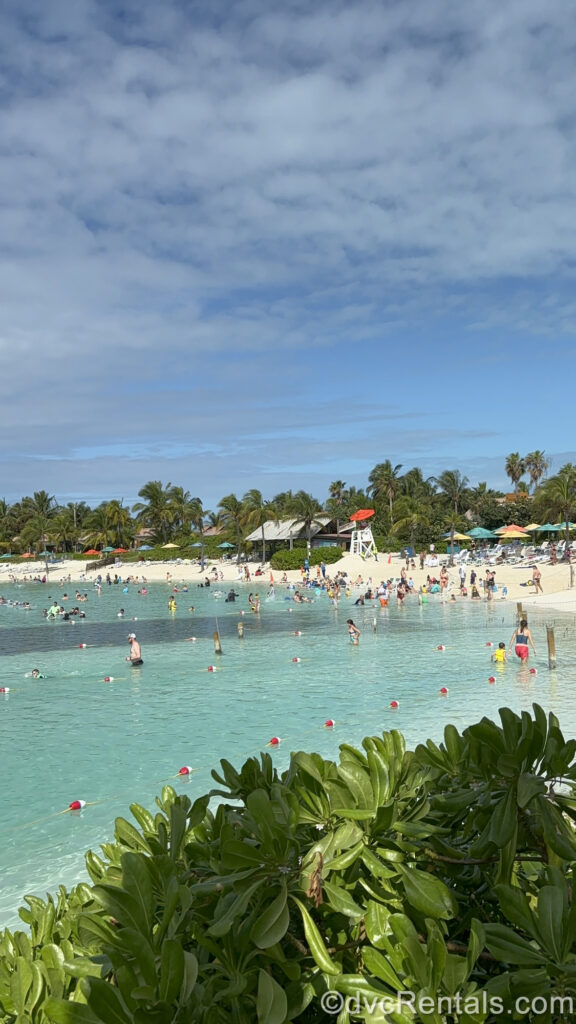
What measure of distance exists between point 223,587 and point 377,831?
2491 inches

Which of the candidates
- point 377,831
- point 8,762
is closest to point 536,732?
point 377,831

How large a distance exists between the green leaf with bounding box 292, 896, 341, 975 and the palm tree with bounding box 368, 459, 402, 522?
274ft

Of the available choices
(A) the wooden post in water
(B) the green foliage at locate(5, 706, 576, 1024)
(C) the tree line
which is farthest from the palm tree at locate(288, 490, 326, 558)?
(B) the green foliage at locate(5, 706, 576, 1024)

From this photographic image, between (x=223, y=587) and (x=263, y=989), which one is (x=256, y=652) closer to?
(x=263, y=989)

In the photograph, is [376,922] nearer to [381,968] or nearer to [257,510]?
[381,968]

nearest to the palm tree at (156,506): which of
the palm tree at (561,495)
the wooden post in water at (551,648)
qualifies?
the palm tree at (561,495)

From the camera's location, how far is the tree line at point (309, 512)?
66281mm

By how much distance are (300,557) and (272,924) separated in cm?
6613

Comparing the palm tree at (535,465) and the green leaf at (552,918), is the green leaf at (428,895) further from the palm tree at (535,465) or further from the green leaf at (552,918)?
the palm tree at (535,465)

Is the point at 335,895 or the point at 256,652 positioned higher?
the point at 335,895

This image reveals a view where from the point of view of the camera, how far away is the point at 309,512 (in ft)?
239

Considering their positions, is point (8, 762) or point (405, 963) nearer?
point (405, 963)

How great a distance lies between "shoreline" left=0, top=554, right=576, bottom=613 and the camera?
139 feet

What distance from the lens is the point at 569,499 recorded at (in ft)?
169
